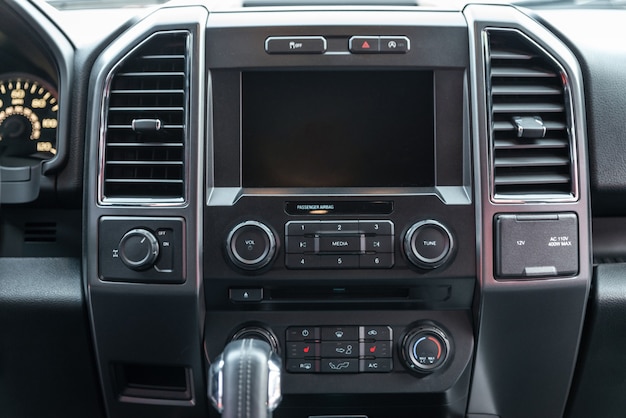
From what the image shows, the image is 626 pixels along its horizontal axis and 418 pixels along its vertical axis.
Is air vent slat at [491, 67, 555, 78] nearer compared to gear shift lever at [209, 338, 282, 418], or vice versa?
gear shift lever at [209, 338, 282, 418]

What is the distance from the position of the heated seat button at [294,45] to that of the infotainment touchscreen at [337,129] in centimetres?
6

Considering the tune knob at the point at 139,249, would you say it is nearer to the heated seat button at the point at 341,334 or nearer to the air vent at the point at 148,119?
the air vent at the point at 148,119

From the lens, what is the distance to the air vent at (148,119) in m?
1.78

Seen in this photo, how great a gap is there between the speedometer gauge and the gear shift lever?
0.92 meters

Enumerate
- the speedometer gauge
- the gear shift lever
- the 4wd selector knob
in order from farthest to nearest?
the speedometer gauge → the 4wd selector knob → the gear shift lever

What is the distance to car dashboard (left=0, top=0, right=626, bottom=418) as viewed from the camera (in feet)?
5.72

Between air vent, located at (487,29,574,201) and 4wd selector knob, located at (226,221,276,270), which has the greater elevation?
air vent, located at (487,29,574,201)

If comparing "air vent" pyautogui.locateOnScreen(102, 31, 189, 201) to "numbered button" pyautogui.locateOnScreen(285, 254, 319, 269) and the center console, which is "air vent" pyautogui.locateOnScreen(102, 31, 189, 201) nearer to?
the center console

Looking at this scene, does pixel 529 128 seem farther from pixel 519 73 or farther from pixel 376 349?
pixel 376 349

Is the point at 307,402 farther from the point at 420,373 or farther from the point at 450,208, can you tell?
the point at 450,208

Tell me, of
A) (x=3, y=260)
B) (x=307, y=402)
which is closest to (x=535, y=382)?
(x=307, y=402)

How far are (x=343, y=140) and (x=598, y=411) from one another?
1.08m

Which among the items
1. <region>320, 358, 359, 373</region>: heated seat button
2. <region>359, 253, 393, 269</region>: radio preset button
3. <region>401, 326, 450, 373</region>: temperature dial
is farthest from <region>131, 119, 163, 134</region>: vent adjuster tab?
<region>401, 326, 450, 373</region>: temperature dial

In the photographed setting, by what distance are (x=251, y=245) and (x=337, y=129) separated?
36cm
